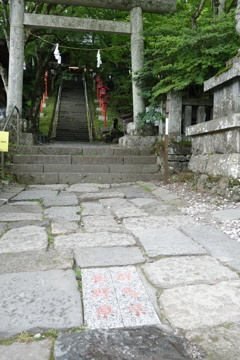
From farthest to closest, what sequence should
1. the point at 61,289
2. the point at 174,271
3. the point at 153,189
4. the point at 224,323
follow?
the point at 153,189, the point at 174,271, the point at 61,289, the point at 224,323

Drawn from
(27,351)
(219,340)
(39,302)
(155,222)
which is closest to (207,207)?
(155,222)

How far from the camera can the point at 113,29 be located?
8.27 m

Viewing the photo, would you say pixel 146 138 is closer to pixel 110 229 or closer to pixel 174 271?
pixel 110 229

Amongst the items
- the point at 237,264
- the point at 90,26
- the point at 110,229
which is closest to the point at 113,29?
the point at 90,26

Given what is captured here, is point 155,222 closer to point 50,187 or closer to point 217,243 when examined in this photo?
point 217,243

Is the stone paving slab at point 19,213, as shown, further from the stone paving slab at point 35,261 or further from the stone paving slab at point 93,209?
the stone paving slab at point 35,261

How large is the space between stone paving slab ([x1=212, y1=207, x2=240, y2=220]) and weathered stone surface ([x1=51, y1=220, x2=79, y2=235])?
1.65 meters

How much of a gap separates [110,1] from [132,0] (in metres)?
0.65

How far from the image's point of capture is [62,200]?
14.4ft

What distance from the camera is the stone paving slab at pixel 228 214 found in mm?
3164

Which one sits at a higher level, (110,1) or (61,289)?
(110,1)

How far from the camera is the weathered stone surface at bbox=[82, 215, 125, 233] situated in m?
2.91

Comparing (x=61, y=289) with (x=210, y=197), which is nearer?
(x=61, y=289)

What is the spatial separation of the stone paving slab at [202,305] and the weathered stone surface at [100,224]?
4.45 ft
